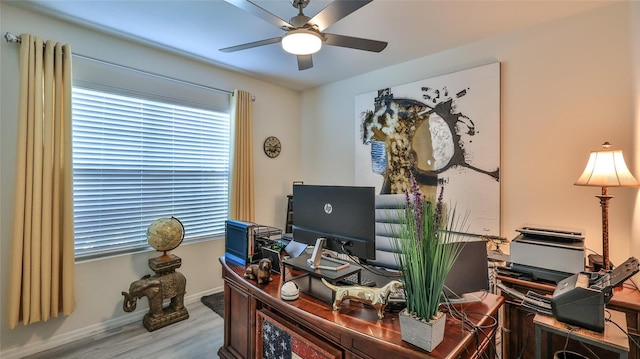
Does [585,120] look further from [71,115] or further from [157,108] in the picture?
[71,115]

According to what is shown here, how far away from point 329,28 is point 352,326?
7.47 ft

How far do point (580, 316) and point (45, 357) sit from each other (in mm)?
3522

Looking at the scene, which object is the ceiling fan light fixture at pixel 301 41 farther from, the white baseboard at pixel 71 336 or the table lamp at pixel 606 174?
the white baseboard at pixel 71 336

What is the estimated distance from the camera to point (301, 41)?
1.78 metres

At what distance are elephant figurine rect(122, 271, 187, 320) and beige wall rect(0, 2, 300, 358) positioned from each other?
191mm

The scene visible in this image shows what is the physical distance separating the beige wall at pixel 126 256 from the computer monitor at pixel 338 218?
2.08 metres

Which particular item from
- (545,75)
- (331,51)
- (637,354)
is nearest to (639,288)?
(637,354)

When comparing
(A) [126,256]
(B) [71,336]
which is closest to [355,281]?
(A) [126,256]

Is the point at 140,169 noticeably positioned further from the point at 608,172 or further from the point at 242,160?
the point at 608,172

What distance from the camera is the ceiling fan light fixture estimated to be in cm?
173

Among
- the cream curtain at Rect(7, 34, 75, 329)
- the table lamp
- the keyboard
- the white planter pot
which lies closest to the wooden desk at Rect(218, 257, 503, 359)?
the white planter pot

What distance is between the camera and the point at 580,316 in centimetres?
129

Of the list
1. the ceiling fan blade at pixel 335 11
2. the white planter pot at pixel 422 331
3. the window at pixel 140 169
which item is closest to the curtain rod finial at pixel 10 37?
the window at pixel 140 169

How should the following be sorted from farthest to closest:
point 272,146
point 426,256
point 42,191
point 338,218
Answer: point 272,146 < point 42,191 < point 338,218 < point 426,256
